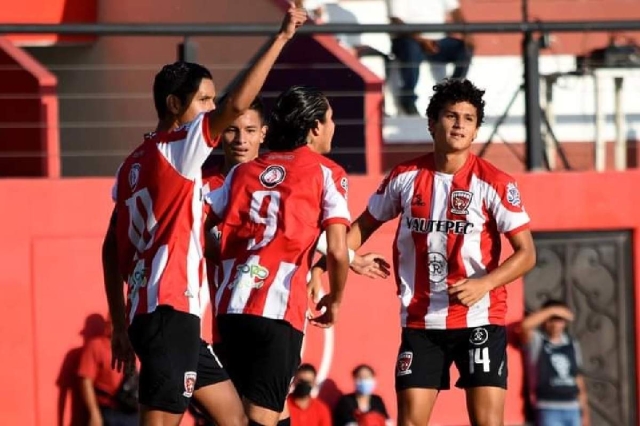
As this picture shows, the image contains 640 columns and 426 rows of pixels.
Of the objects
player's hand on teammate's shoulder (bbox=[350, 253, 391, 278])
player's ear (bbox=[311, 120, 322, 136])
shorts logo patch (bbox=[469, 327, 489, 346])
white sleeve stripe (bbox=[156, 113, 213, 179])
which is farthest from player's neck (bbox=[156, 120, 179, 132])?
shorts logo patch (bbox=[469, 327, 489, 346])

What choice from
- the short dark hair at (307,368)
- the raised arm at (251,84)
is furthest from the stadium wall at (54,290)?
the raised arm at (251,84)

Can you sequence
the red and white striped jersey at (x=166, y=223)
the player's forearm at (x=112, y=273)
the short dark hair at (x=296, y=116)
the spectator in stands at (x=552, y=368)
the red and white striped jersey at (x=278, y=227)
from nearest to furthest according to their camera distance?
1. the red and white striped jersey at (x=166, y=223)
2. the player's forearm at (x=112, y=273)
3. the red and white striped jersey at (x=278, y=227)
4. the short dark hair at (x=296, y=116)
5. the spectator in stands at (x=552, y=368)

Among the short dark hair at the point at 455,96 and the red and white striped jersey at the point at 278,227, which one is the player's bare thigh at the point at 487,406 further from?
the short dark hair at the point at 455,96

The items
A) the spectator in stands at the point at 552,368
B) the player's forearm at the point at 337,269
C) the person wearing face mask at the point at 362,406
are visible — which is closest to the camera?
the player's forearm at the point at 337,269

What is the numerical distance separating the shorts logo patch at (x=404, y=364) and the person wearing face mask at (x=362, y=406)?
3385 mm

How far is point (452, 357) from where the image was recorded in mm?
8531

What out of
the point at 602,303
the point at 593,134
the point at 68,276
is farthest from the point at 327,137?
the point at 593,134

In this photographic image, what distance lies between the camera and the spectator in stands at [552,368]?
12016 millimetres

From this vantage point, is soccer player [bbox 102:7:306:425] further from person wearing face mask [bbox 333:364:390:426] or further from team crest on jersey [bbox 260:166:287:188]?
person wearing face mask [bbox 333:364:390:426]

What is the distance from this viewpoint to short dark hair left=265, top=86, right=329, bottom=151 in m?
7.80

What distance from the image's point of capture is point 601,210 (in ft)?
40.7

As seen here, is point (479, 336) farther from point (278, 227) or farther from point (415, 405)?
point (278, 227)

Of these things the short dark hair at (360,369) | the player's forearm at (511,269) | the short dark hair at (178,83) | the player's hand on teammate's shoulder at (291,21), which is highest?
the player's hand on teammate's shoulder at (291,21)

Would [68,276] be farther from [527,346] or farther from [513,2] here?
[513,2]
